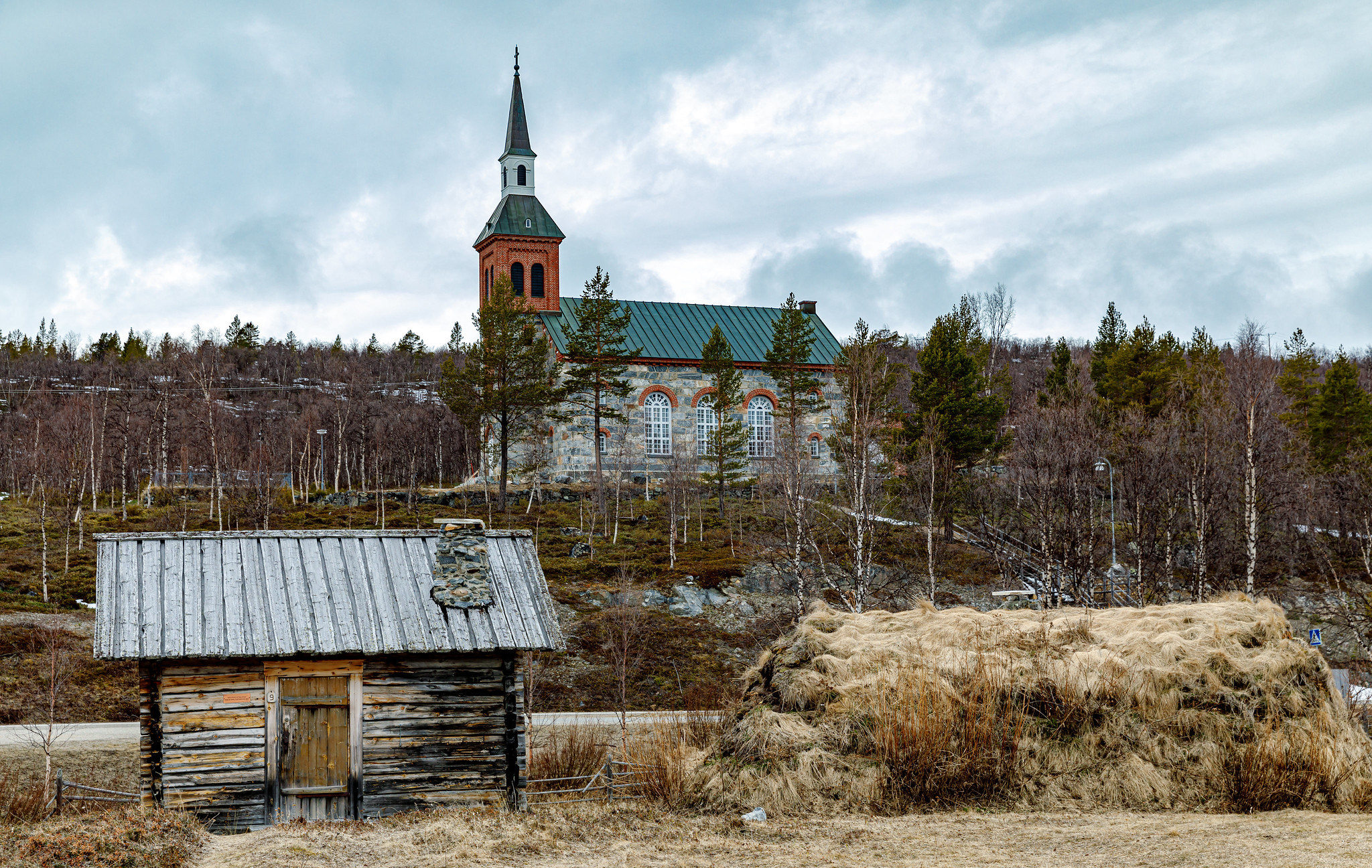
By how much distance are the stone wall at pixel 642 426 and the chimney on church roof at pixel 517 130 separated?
1284 cm

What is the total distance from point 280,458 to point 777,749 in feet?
173

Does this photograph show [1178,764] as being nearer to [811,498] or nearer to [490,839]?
[490,839]

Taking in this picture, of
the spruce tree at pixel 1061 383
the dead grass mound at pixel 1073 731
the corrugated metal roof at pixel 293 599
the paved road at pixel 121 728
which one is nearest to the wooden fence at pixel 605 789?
the dead grass mound at pixel 1073 731

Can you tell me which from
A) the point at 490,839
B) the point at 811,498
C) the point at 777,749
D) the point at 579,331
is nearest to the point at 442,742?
the point at 490,839

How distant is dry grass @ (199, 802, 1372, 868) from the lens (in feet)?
32.7

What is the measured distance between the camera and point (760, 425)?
56.3m

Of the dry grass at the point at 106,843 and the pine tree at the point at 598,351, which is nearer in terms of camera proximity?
the dry grass at the point at 106,843

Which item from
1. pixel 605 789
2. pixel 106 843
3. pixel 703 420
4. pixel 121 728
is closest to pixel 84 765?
pixel 121 728

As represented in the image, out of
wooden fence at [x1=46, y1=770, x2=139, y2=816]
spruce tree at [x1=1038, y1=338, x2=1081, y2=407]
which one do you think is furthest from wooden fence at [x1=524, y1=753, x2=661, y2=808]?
spruce tree at [x1=1038, y1=338, x2=1081, y2=407]

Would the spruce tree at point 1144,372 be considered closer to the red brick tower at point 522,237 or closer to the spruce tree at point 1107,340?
the spruce tree at point 1107,340

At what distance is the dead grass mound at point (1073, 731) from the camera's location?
1231 cm

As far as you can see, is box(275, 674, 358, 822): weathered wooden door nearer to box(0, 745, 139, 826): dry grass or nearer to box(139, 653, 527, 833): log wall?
box(139, 653, 527, 833): log wall

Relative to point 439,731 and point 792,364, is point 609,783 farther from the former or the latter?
point 792,364

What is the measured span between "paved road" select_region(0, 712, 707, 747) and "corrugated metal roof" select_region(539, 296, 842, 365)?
28.8 meters
